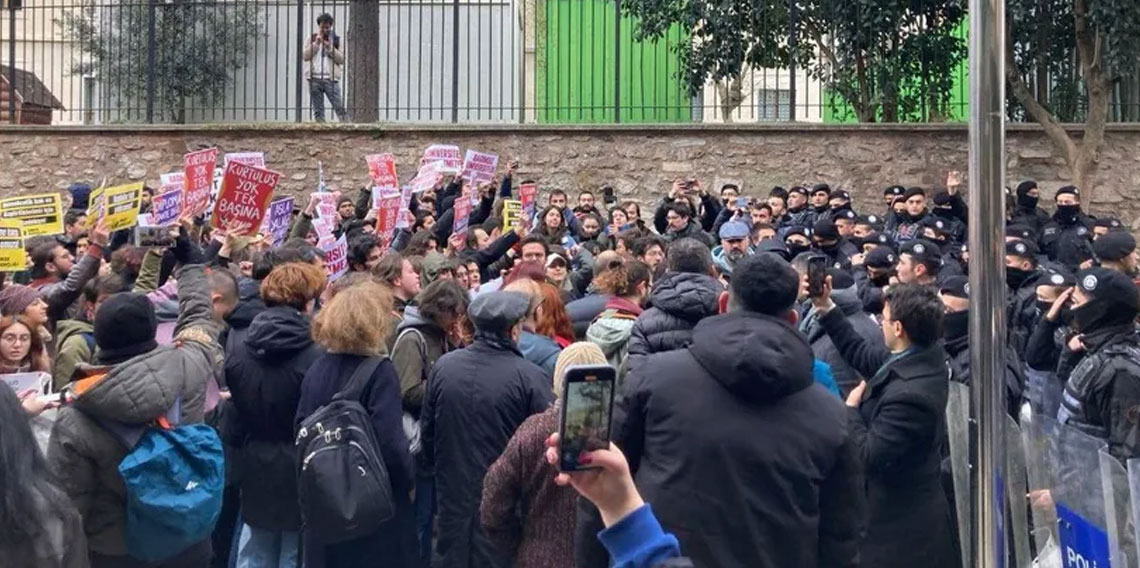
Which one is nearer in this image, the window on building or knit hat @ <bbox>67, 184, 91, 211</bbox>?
knit hat @ <bbox>67, 184, 91, 211</bbox>

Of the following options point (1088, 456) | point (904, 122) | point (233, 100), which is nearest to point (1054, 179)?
point (904, 122)

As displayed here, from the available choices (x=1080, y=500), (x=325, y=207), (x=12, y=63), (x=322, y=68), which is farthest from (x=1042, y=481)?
(x=12, y=63)

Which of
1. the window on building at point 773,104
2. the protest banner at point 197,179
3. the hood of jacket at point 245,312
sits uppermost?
the window on building at point 773,104

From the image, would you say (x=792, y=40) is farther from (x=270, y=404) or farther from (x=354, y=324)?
(x=354, y=324)

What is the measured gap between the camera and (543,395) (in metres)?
6.60

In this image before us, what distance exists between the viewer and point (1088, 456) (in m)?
4.55

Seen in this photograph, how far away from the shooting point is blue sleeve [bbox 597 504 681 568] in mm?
3039

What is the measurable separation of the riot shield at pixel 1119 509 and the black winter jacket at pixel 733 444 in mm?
859

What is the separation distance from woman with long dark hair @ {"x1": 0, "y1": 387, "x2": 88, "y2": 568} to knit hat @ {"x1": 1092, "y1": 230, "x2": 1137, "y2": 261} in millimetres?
7199

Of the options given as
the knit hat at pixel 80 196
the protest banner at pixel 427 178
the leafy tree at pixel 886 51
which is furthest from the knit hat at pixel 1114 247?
the knit hat at pixel 80 196

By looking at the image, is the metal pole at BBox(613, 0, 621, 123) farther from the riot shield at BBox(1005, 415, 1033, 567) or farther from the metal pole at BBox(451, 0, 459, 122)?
the riot shield at BBox(1005, 415, 1033, 567)

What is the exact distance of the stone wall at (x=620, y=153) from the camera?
17.2 metres

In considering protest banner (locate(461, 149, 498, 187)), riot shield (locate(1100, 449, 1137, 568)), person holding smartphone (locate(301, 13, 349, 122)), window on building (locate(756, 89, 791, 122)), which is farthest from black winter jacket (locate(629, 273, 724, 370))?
person holding smartphone (locate(301, 13, 349, 122))

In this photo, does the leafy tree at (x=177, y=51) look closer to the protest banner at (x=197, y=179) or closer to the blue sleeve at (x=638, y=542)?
the protest banner at (x=197, y=179)
